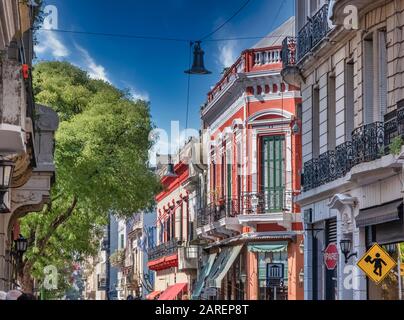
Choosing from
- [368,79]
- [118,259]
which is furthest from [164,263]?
[368,79]

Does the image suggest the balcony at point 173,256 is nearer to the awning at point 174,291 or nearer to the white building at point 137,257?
the awning at point 174,291

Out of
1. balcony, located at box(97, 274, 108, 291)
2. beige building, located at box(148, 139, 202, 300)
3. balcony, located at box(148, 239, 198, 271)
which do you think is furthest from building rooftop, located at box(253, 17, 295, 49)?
balcony, located at box(97, 274, 108, 291)

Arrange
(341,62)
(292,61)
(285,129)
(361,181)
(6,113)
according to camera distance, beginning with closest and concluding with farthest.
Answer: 1. (6,113)
2. (361,181)
3. (341,62)
4. (292,61)
5. (285,129)

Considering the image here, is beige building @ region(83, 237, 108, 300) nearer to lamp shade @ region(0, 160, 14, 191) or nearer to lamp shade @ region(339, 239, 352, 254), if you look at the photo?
lamp shade @ region(339, 239, 352, 254)

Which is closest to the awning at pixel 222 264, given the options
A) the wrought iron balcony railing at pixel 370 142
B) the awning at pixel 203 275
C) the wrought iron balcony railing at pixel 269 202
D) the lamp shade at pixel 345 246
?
the awning at pixel 203 275

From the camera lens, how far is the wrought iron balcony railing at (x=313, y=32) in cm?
2281

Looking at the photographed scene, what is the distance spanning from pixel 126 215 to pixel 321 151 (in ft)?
41.8

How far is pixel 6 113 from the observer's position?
12.5m

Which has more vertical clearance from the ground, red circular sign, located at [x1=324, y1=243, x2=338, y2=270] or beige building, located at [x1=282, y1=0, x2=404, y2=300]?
beige building, located at [x1=282, y1=0, x2=404, y2=300]

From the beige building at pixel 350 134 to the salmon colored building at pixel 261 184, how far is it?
7.29 metres

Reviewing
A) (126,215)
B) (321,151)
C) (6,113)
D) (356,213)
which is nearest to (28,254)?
(126,215)

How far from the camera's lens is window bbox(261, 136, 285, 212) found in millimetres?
35562

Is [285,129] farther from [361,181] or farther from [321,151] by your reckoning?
[361,181]

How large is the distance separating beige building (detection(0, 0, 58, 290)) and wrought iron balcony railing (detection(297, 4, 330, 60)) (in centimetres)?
614
